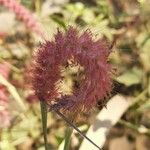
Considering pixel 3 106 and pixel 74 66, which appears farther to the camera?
pixel 3 106

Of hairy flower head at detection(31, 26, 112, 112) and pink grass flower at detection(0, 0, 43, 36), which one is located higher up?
hairy flower head at detection(31, 26, 112, 112)

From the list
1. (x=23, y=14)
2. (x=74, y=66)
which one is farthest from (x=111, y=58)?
(x=74, y=66)

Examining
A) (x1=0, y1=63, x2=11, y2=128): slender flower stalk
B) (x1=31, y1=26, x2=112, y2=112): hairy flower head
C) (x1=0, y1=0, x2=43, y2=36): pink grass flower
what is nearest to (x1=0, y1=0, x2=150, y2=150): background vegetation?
(x1=0, y1=63, x2=11, y2=128): slender flower stalk

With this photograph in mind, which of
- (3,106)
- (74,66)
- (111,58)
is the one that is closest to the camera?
(74,66)

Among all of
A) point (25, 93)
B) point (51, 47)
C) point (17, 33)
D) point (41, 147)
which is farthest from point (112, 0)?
point (51, 47)

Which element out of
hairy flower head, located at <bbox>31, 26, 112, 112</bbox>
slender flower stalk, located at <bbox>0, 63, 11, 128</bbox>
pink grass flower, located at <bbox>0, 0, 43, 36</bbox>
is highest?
hairy flower head, located at <bbox>31, 26, 112, 112</bbox>

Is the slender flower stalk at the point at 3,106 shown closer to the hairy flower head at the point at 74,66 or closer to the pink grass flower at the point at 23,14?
the pink grass flower at the point at 23,14

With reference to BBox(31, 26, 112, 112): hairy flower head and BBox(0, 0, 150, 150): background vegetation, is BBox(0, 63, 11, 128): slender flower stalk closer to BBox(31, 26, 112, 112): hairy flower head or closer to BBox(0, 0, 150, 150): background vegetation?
BBox(0, 0, 150, 150): background vegetation

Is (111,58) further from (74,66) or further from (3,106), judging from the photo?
(74,66)

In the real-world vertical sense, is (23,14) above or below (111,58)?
above
